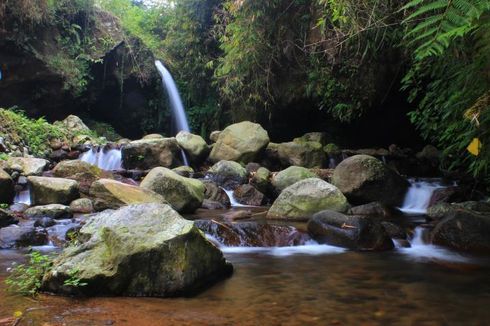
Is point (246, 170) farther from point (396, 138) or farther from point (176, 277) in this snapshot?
point (176, 277)

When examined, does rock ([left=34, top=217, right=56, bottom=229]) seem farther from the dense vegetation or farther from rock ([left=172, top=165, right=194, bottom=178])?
the dense vegetation

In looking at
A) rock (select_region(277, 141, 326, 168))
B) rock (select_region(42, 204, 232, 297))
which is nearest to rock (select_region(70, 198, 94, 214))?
rock (select_region(42, 204, 232, 297))

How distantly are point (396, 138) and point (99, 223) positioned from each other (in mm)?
11015

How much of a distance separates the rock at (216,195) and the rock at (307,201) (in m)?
1.41

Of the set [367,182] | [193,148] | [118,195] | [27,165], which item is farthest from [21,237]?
[193,148]

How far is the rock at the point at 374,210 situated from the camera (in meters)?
7.06

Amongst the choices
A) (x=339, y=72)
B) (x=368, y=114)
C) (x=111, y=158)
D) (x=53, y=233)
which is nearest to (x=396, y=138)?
(x=368, y=114)

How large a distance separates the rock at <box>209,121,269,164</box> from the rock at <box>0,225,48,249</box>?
20.3ft

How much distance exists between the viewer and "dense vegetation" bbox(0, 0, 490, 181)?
11.3ft

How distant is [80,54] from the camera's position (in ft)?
48.0

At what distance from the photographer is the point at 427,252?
5227mm

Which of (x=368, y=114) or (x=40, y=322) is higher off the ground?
(x=368, y=114)

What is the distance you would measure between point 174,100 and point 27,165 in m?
8.25

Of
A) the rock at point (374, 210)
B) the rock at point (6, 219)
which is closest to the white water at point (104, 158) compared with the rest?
the rock at point (6, 219)
